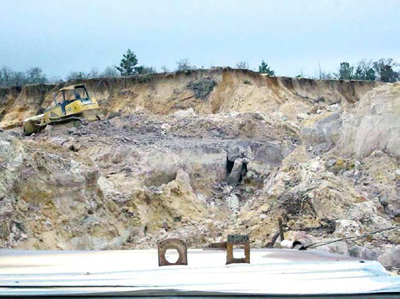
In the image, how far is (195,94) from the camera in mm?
33156

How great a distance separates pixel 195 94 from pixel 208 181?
1227 centimetres

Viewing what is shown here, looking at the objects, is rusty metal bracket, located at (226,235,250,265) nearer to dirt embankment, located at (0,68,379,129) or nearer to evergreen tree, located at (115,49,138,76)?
dirt embankment, located at (0,68,379,129)

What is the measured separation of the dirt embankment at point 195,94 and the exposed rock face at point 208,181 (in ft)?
14.2

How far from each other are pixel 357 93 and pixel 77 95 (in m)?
17.6

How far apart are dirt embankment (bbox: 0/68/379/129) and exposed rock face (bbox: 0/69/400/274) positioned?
4.33 m

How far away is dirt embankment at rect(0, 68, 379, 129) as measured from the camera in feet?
105

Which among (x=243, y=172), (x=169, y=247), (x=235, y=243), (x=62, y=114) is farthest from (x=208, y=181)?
(x=169, y=247)

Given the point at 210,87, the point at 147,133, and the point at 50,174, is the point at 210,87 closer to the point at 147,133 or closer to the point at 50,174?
the point at 147,133

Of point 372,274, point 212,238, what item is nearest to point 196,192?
point 212,238

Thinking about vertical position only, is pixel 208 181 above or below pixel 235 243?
below

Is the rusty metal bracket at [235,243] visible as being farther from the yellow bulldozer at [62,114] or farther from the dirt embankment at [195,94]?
the dirt embankment at [195,94]

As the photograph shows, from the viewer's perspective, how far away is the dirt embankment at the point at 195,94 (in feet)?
105

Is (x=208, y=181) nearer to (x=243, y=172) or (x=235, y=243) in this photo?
(x=243, y=172)

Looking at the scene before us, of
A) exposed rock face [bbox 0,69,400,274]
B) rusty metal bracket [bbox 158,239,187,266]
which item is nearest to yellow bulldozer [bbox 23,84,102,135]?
exposed rock face [bbox 0,69,400,274]
